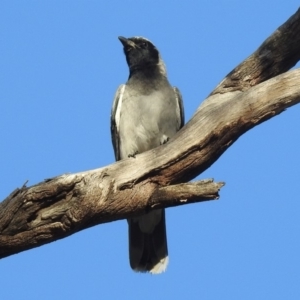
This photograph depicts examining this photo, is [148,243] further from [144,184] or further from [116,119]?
[144,184]

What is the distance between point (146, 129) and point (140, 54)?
4.60 feet

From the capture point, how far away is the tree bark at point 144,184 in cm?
537

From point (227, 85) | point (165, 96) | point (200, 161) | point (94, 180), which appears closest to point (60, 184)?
point (94, 180)

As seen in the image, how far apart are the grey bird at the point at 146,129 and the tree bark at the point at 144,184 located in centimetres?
142

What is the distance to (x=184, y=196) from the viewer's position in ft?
17.1

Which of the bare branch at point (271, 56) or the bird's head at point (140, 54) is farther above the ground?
the bird's head at point (140, 54)

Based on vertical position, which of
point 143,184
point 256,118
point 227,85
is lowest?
point 143,184

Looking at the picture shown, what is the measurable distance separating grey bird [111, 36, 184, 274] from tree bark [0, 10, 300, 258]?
1419 mm

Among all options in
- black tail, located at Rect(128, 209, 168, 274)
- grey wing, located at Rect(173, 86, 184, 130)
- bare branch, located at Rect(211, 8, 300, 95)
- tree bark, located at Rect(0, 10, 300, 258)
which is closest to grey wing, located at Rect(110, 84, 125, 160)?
grey wing, located at Rect(173, 86, 184, 130)

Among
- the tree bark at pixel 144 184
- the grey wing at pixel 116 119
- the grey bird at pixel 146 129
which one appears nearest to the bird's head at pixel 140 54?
the grey bird at pixel 146 129

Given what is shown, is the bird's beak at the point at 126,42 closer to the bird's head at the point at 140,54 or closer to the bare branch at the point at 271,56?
the bird's head at the point at 140,54

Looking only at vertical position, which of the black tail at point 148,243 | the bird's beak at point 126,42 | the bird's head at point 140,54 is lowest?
the black tail at point 148,243

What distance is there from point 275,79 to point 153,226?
2648 millimetres

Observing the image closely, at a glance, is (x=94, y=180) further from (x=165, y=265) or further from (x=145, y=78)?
(x=145, y=78)
